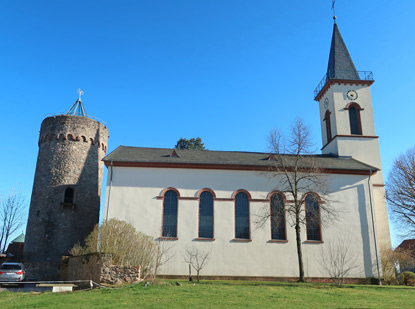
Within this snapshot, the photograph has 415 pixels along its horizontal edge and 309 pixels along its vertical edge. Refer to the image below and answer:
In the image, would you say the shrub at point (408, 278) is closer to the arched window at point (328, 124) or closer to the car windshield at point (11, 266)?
the arched window at point (328, 124)

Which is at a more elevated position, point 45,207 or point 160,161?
point 160,161

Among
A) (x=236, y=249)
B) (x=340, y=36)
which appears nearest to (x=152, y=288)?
(x=236, y=249)

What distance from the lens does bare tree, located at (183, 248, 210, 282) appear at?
74.2ft

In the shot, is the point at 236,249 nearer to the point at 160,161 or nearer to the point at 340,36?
the point at 160,161

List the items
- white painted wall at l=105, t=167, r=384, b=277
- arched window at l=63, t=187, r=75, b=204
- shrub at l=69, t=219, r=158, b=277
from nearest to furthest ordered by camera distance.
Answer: shrub at l=69, t=219, r=158, b=277 → white painted wall at l=105, t=167, r=384, b=277 → arched window at l=63, t=187, r=75, b=204

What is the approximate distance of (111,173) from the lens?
24.0 m

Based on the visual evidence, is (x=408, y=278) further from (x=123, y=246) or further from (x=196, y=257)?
(x=123, y=246)

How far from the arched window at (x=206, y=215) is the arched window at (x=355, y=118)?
15.5 meters

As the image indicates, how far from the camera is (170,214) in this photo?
77.5 feet

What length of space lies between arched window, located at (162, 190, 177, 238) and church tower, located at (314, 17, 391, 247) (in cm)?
1555

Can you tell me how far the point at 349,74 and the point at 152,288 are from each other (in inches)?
1073

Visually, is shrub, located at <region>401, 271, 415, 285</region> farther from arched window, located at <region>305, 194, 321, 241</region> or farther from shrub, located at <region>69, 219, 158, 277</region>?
shrub, located at <region>69, 219, 158, 277</region>

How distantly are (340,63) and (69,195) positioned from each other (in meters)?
27.6

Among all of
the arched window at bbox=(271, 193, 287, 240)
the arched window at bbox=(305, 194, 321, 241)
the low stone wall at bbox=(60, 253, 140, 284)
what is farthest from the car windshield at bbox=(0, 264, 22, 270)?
the arched window at bbox=(305, 194, 321, 241)
